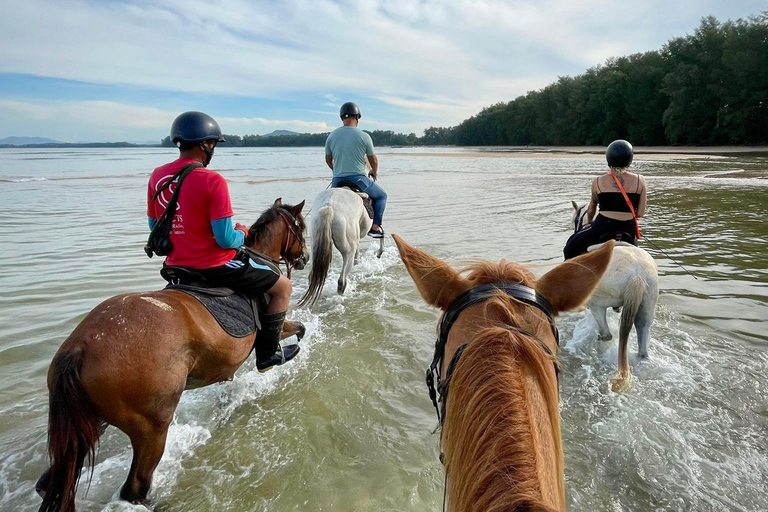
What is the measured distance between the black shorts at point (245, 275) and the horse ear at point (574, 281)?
7.91 feet

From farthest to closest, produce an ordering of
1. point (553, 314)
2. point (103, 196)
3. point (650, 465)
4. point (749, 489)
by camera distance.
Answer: point (103, 196) → point (650, 465) → point (749, 489) → point (553, 314)

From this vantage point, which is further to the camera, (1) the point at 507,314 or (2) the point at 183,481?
(2) the point at 183,481

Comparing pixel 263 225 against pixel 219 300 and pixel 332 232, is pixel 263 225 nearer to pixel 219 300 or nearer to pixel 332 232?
pixel 219 300

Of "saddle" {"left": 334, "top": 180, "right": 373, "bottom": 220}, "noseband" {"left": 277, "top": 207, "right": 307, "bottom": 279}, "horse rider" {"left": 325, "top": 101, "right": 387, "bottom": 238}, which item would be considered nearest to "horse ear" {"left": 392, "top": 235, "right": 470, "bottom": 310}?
"noseband" {"left": 277, "top": 207, "right": 307, "bottom": 279}

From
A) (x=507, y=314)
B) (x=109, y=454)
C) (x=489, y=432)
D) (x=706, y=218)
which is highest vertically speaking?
(x=507, y=314)

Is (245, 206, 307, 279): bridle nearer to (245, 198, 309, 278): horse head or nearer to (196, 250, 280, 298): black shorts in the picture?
(245, 198, 309, 278): horse head

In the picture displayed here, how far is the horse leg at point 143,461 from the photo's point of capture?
96.7 inches

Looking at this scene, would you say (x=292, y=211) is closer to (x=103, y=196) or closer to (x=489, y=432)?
(x=489, y=432)

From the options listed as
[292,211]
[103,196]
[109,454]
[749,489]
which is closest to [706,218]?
[749,489]

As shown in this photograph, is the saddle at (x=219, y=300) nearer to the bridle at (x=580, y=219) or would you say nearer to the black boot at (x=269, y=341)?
the black boot at (x=269, y=341)

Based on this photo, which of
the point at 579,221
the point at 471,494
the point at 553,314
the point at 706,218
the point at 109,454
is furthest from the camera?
the point at 706,218

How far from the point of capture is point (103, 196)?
16.9 m

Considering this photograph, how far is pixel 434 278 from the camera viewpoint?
5.88 ft

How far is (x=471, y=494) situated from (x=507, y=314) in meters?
0.62
